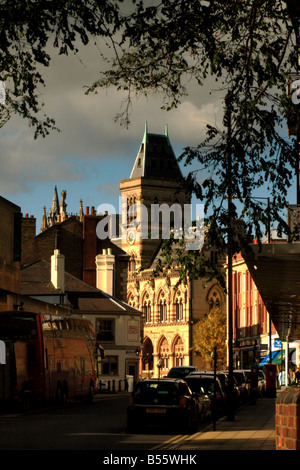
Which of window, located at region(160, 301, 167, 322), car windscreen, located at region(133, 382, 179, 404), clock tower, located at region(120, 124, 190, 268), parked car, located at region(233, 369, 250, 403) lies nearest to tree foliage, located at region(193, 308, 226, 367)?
window, located at region(160, 301, 167, 322)

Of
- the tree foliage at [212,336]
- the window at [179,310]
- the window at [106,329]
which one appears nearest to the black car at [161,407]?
the window at [106,329]

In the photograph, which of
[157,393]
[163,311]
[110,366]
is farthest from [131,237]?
[157,393]

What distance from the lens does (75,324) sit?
146 ft

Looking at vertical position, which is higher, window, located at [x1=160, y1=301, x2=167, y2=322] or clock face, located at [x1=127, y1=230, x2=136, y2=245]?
clock face, located at [x1=127, y1=230, x2=136, y2=245]

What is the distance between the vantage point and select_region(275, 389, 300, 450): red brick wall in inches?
551

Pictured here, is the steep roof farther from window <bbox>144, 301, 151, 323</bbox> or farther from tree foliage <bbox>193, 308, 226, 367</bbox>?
tree foliage <bbox>193, 308, 226, 367</bbox>

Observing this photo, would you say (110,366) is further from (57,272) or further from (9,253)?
(9,253)

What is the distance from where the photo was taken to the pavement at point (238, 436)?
2036 cm

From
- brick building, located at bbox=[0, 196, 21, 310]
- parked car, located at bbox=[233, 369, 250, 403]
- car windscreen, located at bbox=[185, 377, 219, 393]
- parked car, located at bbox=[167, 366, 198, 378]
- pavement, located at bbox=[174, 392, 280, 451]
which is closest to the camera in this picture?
pavement, located at bbox=[174, 392, 280, 451]

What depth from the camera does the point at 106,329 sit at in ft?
263

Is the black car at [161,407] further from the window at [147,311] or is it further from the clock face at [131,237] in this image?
the clock face at [131,237]

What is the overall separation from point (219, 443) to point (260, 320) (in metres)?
84.2

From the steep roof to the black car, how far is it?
164 metres

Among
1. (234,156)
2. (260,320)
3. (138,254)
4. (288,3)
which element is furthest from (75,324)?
(138,254)
